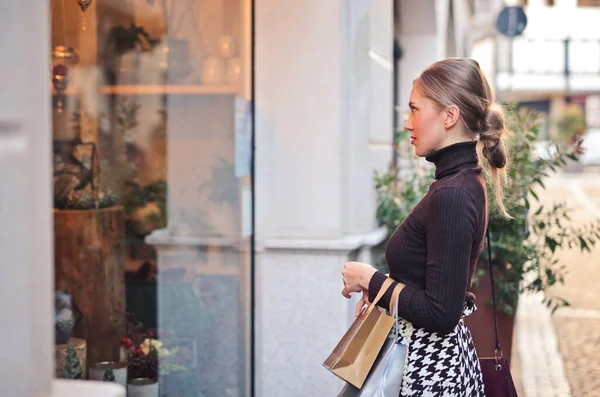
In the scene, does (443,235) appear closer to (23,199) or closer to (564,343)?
(23,199)

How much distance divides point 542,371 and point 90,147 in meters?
4.73

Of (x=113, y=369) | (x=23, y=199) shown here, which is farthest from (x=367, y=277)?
(x=113, y=369)

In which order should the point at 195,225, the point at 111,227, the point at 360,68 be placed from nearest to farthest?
1. the point at 111,227
2. the point at 195,225
3. the point at 360,68

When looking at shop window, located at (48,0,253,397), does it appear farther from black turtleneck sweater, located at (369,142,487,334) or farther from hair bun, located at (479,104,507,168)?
hair bun, located at (479,104,507,168)

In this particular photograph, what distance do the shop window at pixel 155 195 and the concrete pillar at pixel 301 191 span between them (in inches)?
4.2

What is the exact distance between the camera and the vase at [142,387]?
4.64 metres

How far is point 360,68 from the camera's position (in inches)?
219

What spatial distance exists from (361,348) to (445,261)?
37 centimetres

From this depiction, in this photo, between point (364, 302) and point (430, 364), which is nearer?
point (430, 364)

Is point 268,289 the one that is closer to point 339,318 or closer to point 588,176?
point 339,318

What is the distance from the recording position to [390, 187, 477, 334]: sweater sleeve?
2.61 meters

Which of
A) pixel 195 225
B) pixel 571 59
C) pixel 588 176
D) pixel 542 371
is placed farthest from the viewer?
pixel 571 59

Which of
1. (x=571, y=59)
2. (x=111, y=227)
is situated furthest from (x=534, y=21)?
(x=111, y=227)

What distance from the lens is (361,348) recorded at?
2.71 metres
